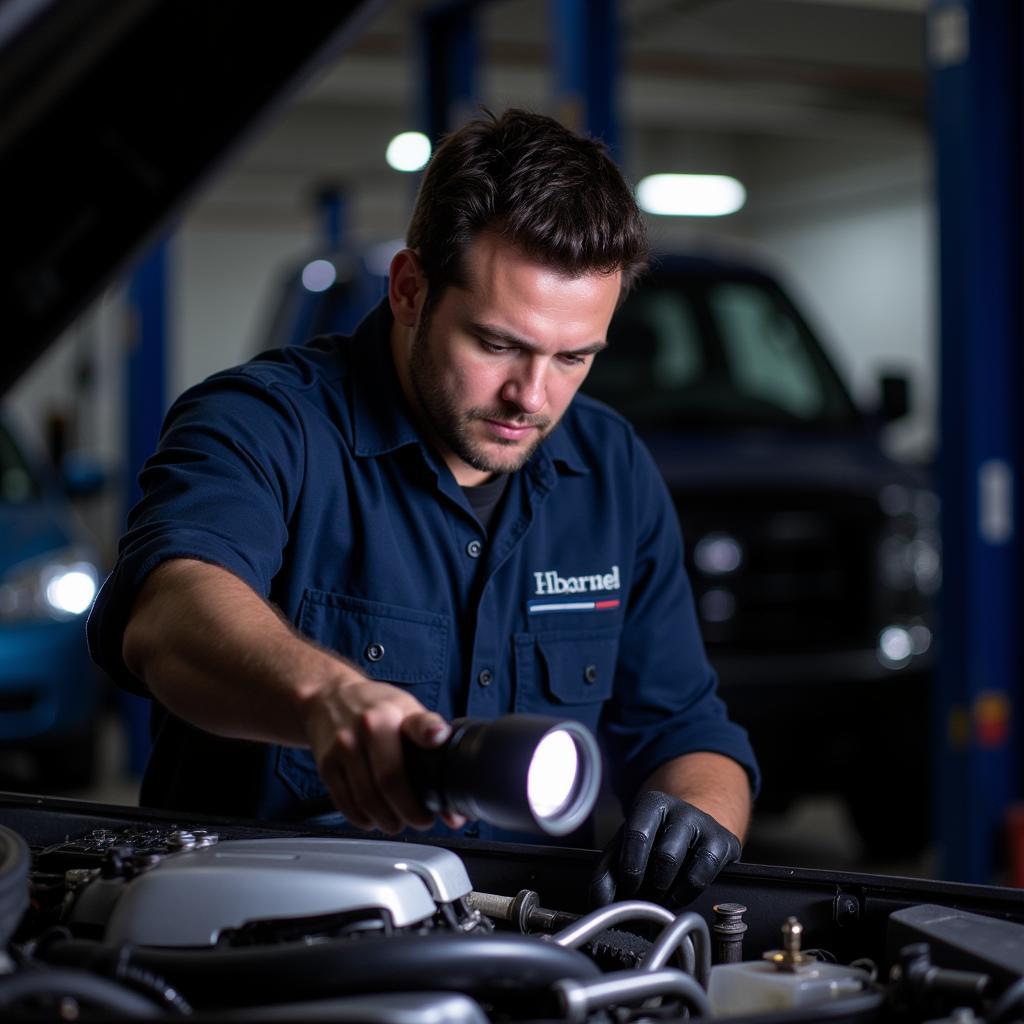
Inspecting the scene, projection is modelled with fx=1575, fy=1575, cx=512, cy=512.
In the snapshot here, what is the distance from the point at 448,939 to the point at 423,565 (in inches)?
31.6

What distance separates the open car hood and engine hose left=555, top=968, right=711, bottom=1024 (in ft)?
7.51

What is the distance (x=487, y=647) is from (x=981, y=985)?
814 millimetres

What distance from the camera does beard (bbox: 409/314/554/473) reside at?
1619 millimetres

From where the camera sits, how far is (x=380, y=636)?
1.64 m

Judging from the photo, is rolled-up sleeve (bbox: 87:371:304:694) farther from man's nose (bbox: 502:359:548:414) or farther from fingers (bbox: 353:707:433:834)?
fingers (bbox: 353:707:433:834)

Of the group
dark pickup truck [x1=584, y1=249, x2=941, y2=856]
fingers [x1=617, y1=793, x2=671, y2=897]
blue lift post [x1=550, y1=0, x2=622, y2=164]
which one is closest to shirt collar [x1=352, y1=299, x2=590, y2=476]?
fingers [x1=617, y1=793, x2=671, y2=897]

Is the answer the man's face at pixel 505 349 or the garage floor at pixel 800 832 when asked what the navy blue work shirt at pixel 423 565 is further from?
the garage floor at pixel 800 832

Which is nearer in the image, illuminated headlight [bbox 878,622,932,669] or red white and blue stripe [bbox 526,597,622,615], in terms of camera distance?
red white and blue stripe [bbox 526,597,622,615]

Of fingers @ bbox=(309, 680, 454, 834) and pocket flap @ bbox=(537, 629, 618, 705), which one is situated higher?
pocket flap @ bbox=(537, 629, 618, 705)

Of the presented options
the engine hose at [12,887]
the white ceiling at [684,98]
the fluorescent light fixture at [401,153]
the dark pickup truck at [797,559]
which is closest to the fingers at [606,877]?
the engine hose at [12,887]

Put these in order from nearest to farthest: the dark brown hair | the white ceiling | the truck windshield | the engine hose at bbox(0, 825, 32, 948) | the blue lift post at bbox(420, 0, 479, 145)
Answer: the engine hose at bbox(0, 825, 32, 948)
the dark brown hair
the truck windshield
the blue lift post at bbox(420, 0, 479, 145)
the white ceiling

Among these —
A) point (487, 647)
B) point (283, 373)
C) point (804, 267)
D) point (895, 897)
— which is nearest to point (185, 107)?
point (283, 373)

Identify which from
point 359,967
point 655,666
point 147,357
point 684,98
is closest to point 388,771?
point 359,967

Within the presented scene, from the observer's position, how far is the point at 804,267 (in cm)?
1344
